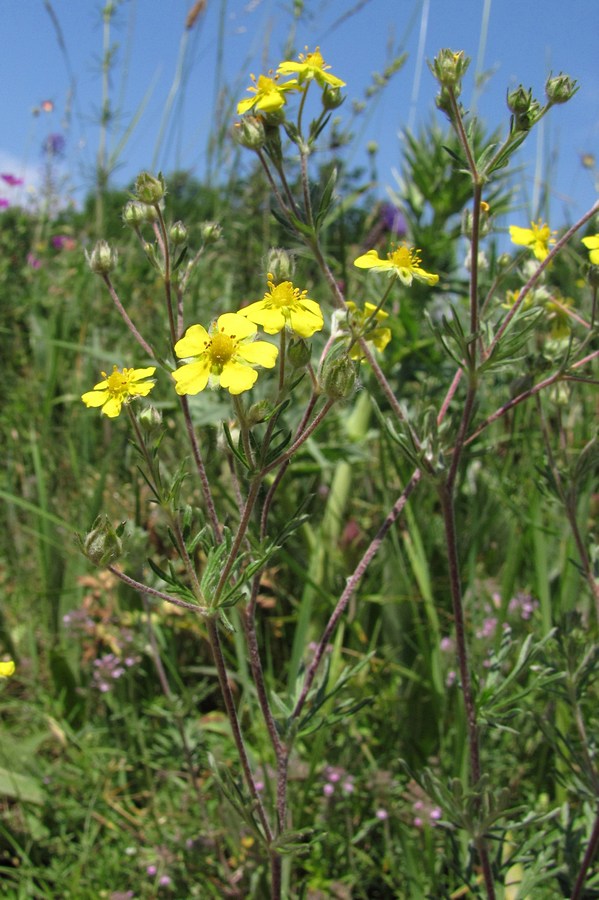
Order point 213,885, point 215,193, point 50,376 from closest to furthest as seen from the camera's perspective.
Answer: point 213,885
point 50,376
point 215,193

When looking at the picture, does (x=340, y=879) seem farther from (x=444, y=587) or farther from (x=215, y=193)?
(x=215, y=193)

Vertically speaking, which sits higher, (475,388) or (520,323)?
(520,323)

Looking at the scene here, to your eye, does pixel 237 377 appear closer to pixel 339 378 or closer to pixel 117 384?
pixel 339 378

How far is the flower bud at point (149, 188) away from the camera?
49.4 inches

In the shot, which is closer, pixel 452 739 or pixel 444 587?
pixel 452 739

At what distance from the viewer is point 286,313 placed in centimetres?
112

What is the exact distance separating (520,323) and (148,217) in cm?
73

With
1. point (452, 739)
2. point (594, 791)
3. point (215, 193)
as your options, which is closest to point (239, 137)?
point (594, 791)

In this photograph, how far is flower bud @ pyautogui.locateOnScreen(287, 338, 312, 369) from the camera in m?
1.12

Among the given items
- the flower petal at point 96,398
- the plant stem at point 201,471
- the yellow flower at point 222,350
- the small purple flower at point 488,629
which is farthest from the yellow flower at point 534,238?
the small purple flower at point 488,629

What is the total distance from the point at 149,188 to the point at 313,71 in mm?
370

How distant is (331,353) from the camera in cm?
115

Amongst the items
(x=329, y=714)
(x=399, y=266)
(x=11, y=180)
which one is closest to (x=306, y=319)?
(x=399, y=266)

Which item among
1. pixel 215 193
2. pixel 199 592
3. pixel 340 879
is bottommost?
pixel 340 879
